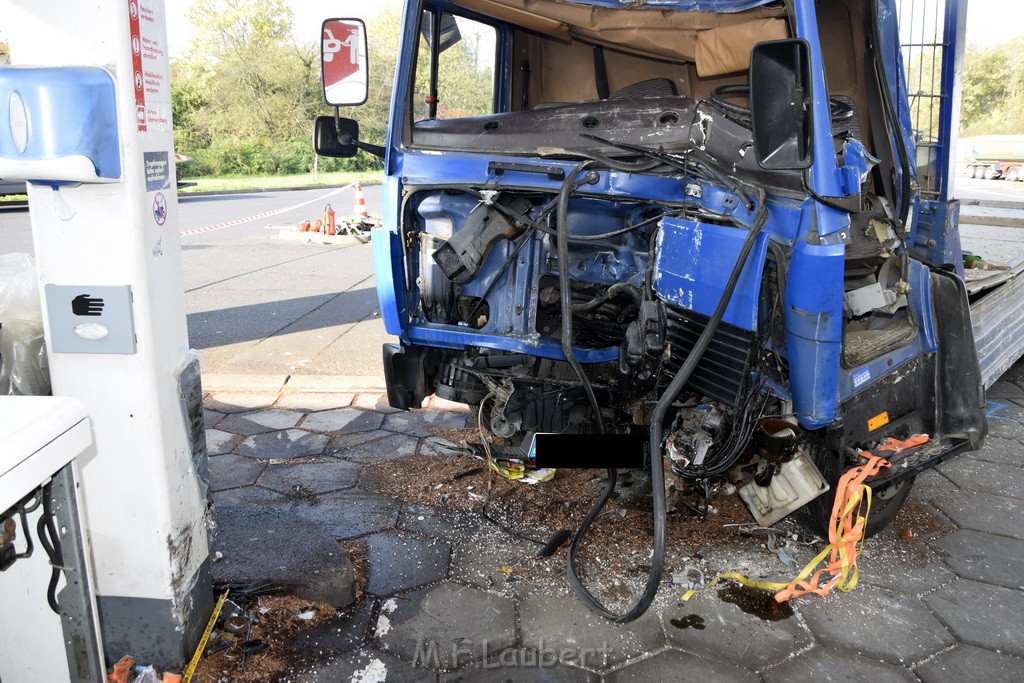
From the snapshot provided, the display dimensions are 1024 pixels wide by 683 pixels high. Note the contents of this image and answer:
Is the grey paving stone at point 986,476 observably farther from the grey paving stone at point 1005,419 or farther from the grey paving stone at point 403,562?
the grey paving stone at point 403,562

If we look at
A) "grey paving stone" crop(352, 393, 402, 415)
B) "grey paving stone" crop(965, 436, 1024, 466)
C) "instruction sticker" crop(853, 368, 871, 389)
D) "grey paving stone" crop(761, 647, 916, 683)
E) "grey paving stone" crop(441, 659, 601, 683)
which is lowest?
"grey paving stone" crop(761, 647, 916, 683)

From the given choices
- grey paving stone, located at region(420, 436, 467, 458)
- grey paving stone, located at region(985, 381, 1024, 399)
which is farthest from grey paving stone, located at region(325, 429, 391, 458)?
grey paving stone, located at region(985, 381, 1024, 399)

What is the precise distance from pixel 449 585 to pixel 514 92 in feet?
9.54

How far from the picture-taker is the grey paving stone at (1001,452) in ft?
15.0

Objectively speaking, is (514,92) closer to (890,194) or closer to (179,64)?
(890,194)

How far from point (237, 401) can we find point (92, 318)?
10.2ft

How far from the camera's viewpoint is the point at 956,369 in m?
3.47

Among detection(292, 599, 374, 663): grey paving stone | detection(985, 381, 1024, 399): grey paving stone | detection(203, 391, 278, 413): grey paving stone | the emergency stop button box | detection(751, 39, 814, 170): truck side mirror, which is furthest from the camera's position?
detection(985, 381, 1024, 399): grey paving stone

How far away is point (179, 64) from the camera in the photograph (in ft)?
131

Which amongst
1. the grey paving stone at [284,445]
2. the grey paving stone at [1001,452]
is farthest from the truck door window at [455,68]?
the grey paving stone at [1001,452]

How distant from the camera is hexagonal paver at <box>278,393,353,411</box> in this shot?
5.34m

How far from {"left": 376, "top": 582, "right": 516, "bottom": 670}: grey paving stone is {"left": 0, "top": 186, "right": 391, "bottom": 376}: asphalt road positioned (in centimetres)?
285

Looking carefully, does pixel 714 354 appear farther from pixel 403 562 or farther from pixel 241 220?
pixel 241 220

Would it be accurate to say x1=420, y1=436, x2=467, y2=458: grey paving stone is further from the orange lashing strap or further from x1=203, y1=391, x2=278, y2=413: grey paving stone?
the orange lashing strap
